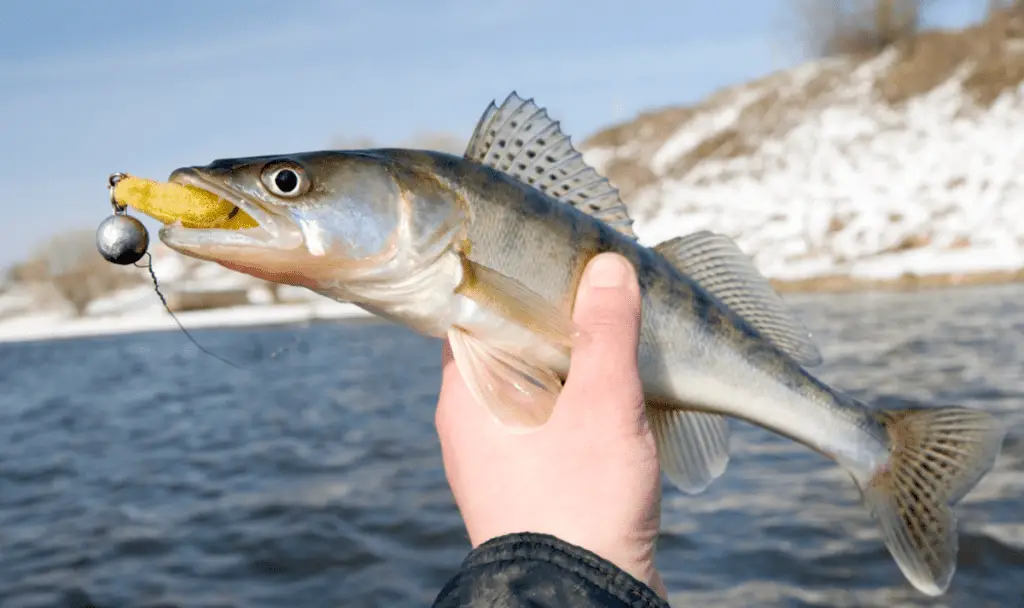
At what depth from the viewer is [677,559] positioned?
6.88 m

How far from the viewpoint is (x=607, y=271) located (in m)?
2.70

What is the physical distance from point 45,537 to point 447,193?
7.75 metres

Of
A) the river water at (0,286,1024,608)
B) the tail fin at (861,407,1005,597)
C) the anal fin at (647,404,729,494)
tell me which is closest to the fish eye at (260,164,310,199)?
the river water at (0,286,1024,608)

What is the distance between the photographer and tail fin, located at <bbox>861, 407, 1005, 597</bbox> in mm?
3438

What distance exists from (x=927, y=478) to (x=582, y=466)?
1961 mm

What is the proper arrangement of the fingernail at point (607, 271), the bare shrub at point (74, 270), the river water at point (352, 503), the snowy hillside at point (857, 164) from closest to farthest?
the fingernail at point (607, 271), the river water at point (352, 503), the snowy hillside at point (857, 164), the bare shrub at point (74, 270)

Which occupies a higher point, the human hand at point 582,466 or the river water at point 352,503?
the human hand at point 582,466

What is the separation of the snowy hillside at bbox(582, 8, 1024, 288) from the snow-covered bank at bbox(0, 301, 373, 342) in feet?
51.3

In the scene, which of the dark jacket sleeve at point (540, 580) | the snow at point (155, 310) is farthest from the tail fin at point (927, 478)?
the snow at point (155, 310)

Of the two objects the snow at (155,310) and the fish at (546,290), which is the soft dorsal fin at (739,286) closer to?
the fish at (546,290)

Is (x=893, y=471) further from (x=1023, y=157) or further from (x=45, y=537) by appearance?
(x=1023, y=157)

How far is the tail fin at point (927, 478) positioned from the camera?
344cm

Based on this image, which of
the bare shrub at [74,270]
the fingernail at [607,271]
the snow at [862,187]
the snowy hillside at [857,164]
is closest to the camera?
the fingernail at [607,271]

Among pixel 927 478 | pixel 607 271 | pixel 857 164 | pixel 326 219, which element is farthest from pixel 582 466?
pixel 857 164
